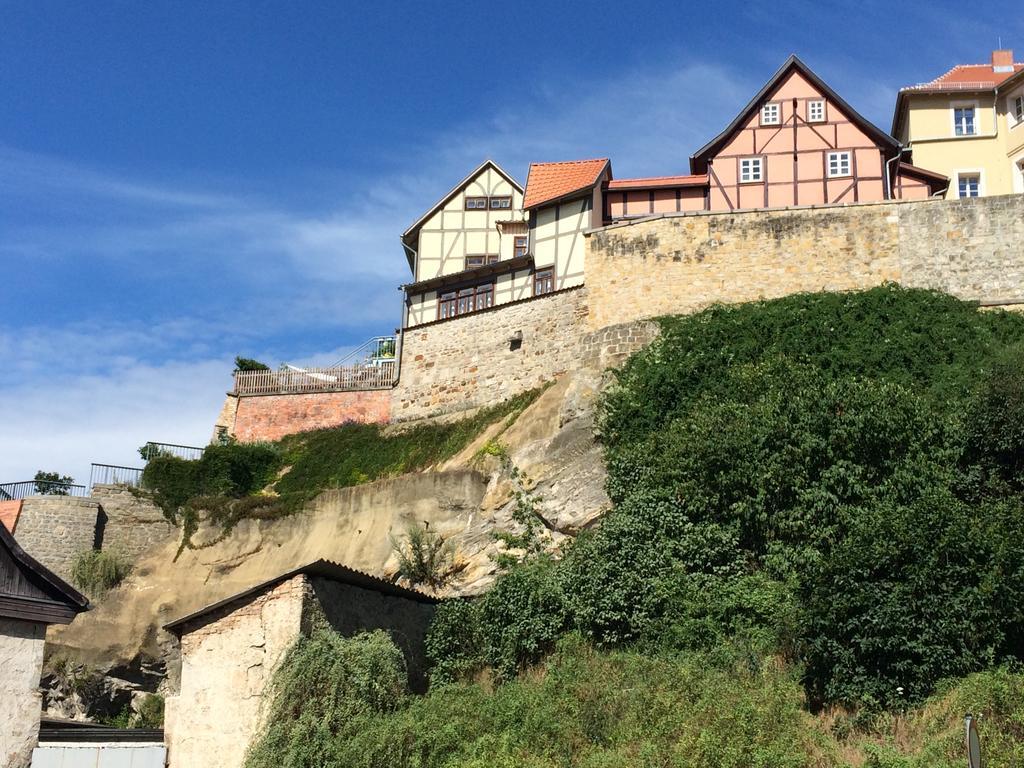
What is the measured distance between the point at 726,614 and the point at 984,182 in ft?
71.7

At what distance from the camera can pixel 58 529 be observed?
101 ft

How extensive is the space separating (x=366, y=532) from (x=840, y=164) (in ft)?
54.8

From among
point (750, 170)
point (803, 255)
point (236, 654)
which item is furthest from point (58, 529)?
point (750, 170)

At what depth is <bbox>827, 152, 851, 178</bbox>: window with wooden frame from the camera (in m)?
33.5

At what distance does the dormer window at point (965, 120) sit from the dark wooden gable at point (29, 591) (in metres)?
29.2

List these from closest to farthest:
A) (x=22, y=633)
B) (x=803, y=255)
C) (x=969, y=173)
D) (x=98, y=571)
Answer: (x=22, y=633) → (x=803, y=255) → (x=98, y=571) → (x=969, y=173)

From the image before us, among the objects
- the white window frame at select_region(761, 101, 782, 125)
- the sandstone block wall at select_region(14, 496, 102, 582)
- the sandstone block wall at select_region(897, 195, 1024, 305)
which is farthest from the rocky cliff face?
the white window frame at select_region(761, 101, 782, 125)

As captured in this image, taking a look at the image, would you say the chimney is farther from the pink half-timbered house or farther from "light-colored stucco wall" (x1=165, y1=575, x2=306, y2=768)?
"light-colored stucco wall" (x1=165, y1=575, x2=306, y2=768)

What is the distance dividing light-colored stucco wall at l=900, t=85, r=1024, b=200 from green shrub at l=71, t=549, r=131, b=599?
25.2 m

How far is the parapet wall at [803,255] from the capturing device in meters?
28.2

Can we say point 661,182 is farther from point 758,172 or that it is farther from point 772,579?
point 772,579

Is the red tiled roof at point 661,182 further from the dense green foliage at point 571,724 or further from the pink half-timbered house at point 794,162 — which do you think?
the dense green foliage at point 571,724

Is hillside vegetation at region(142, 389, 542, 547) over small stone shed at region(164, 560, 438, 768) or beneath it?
over

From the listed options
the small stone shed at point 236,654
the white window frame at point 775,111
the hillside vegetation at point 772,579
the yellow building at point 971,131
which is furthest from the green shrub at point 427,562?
the yellow building at point 971,131
